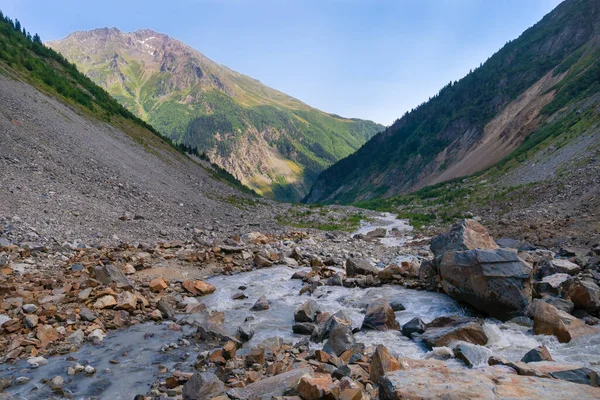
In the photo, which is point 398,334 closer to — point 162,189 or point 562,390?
point 562,390

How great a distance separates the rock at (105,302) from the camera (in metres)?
11.9

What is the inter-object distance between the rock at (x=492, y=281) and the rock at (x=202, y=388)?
904 centimetres

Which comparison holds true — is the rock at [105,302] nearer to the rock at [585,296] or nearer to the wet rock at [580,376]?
the wet rock at [580,376]

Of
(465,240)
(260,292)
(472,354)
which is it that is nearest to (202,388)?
(472,354)

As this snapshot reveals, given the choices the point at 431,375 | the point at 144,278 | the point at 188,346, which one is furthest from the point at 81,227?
the point at 431,375

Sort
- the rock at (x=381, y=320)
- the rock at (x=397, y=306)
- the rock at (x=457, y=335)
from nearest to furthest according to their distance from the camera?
1. the rock at (x=457, y=335)
2. the rock at (x=381, y=320)
3. the rock at (x=397, y=306)

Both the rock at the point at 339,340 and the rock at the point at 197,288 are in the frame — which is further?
the rock at the point at 197,288

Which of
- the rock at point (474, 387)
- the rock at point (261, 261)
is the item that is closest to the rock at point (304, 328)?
the rock at point (474, 387)

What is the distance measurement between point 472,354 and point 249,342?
6.00 metres

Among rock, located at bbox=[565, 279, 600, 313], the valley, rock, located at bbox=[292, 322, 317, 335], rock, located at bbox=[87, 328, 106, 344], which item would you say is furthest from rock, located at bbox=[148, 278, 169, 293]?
rock, located at bbox=[565, 279, 600, 313]

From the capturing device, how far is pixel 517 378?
6.58m

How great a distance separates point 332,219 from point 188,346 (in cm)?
3905

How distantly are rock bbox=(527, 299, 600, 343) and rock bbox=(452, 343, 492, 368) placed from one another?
225 cm

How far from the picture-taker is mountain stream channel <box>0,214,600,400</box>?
8.30m
